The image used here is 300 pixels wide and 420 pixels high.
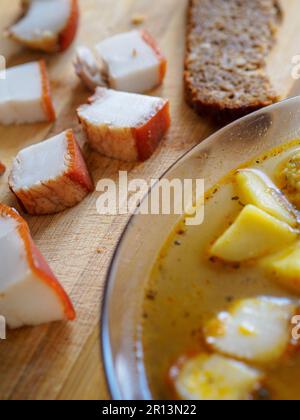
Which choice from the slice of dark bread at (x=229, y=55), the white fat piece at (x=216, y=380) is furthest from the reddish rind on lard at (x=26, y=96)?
the white fat piece at (x=216, y=380)

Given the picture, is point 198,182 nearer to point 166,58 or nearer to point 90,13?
point 166,58

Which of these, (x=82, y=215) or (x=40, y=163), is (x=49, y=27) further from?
(x=82, y=215)

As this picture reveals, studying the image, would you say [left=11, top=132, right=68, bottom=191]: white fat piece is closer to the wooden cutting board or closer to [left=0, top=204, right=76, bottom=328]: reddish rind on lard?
the wooden cutting board

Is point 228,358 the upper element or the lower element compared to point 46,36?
lower

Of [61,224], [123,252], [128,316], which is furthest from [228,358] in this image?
[61,224]

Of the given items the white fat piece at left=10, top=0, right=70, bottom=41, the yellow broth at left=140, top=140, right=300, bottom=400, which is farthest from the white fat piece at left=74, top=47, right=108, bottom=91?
the yellow broth at left=140, top=140, right=300, bottom=400
